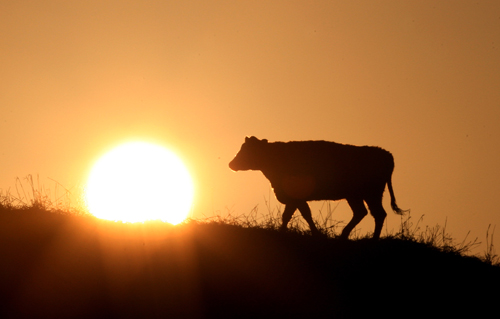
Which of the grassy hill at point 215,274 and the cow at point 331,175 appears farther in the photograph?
the cow at point 331,175

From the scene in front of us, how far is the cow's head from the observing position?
13.5 metres

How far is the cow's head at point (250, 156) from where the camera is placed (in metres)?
13.5

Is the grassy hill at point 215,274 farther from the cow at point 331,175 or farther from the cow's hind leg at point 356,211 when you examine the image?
the cow at point 331,175

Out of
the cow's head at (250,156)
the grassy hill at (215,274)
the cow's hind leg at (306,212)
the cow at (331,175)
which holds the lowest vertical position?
the grassy hill at (215,274)

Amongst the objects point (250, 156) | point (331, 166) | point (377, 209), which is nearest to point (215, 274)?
point (331, 166)

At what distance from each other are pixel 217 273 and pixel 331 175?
15.3 ft

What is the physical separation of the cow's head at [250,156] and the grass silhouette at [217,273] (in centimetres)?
248

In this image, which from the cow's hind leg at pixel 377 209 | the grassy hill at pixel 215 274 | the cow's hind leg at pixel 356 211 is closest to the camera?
the grassy hill at pixel 215 274

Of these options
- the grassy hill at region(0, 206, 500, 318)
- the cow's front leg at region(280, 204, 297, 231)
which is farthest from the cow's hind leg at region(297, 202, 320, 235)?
the grassy hill at region(0, 206, 500, 318)

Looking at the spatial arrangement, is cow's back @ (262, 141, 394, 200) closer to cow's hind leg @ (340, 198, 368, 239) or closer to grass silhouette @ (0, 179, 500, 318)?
cow's hind leg @ (340, 198, 368, 239)

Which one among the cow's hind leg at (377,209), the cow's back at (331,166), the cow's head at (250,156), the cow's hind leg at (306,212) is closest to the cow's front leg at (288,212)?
the cow's hind leg at (306,212)

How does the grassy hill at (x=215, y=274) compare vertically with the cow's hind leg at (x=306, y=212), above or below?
below

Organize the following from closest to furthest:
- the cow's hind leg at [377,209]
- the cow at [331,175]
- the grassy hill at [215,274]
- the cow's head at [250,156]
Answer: the grassy hill at [215,274]
the cow at [331,175]
the cow's hind leg at [377,209]
the cow's head at [250,156]

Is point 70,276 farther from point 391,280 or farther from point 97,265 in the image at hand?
point 391,280
